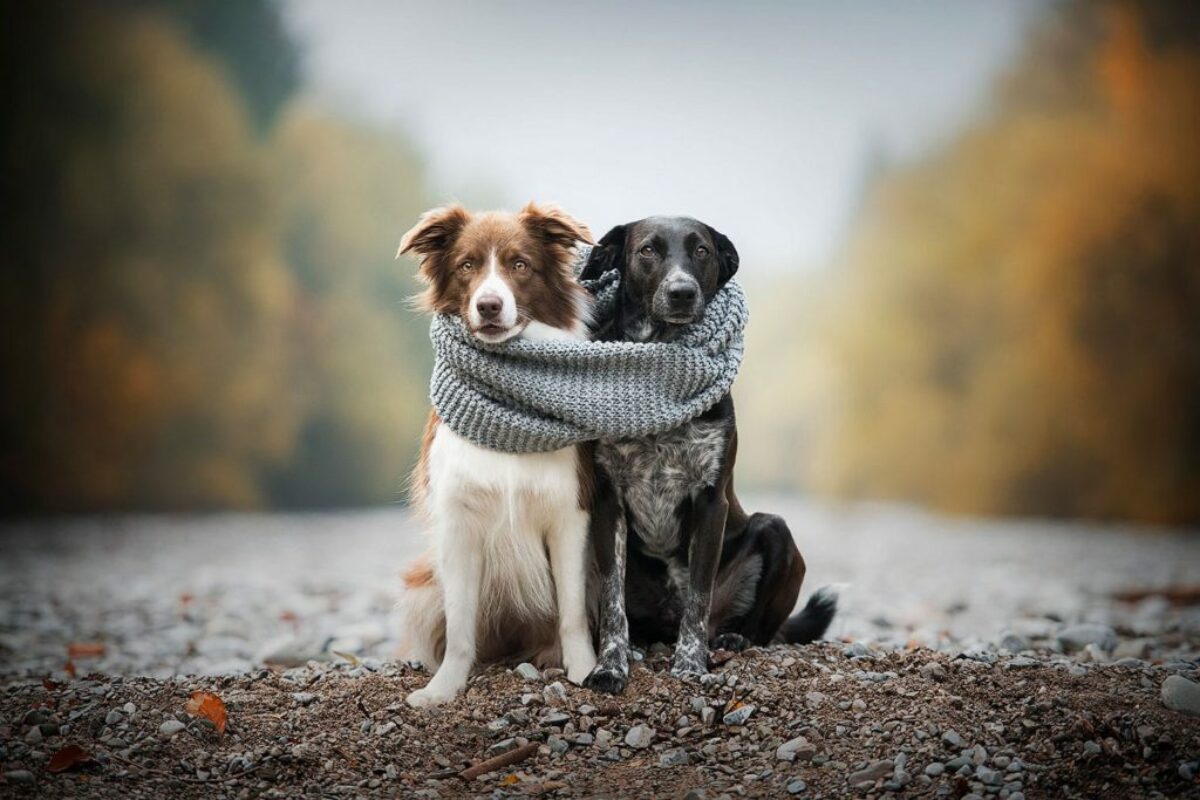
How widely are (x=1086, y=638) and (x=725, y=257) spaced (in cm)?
290

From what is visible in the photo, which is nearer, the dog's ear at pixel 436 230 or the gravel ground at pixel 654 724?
the gravel ground at pixel 654 724

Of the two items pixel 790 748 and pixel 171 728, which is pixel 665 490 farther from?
pixel 171 728

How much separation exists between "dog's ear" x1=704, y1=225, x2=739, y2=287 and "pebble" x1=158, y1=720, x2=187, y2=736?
7.69ft

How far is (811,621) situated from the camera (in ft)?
15.1

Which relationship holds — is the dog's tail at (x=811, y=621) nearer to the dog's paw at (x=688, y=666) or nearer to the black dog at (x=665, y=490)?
the black dog at (x=665, y=490)

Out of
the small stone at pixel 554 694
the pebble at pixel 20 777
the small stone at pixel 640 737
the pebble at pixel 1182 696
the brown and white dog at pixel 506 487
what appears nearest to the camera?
the pebble at pixel 20 777

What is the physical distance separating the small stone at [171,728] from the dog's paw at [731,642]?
73.3 inches

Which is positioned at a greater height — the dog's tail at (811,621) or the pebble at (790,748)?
the dog's tail at (811,621)

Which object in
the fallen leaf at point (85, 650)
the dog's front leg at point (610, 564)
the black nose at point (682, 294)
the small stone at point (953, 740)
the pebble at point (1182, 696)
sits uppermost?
the black nose at point (682, 294)

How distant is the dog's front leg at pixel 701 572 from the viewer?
388 centimetres

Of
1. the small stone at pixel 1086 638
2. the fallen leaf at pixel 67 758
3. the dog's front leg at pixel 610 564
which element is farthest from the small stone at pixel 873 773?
the small stone at pixel 1086 638

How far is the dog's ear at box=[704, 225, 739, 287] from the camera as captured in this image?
13.2 feet

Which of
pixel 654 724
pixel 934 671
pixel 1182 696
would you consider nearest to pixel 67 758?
pixel 654 724

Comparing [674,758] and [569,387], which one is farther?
[569,387]
